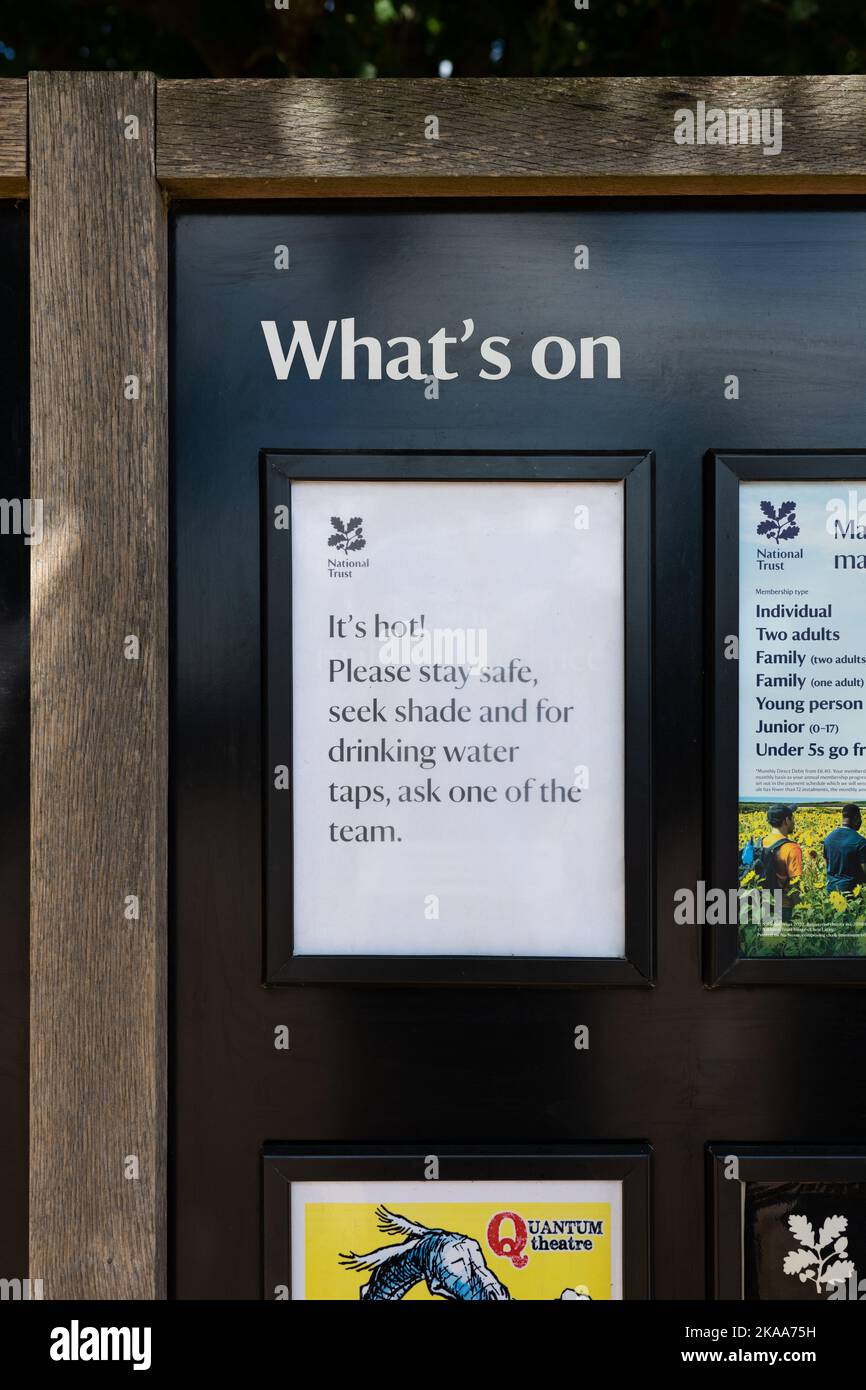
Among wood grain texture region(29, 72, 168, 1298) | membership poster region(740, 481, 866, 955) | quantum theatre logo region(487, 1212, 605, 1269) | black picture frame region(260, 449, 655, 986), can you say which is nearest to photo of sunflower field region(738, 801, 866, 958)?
membership poster region(740, 481, 866, 955)

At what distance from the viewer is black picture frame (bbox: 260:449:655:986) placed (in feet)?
6.06

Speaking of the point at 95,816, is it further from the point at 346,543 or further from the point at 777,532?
the point at 777,532

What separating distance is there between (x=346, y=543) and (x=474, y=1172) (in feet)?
4.18

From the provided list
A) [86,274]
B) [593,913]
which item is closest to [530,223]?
[86,274]

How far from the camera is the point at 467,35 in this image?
3672 millimetres

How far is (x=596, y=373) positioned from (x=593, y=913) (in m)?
1.08

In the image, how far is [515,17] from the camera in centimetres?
356

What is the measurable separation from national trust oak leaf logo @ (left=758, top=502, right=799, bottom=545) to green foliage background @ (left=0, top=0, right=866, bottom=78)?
8.02 feet

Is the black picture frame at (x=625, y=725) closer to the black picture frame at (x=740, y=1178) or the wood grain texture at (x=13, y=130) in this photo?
the black picture frame at (x=740, y=1178)

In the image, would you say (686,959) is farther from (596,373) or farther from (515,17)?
(515,17)

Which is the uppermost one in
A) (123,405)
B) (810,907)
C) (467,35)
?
(467,35)

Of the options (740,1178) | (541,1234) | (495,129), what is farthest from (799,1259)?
(495,129)

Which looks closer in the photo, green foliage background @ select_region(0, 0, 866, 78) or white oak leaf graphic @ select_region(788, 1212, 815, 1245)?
white oak leaf graphic @ select_region(788, 1212, 815, 1245)

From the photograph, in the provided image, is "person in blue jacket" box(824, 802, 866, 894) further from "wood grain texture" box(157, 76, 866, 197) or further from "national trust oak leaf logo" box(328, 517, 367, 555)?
"wood grain texture" box(157, 76, 866, 197)
